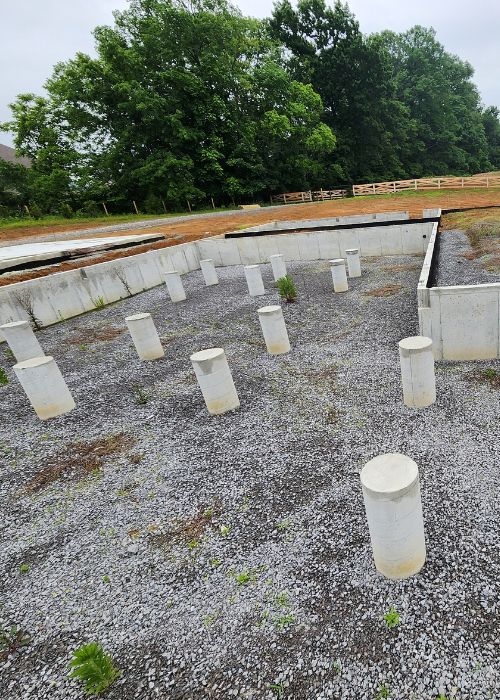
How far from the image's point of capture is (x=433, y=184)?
3328cm

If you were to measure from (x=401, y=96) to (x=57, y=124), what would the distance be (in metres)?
52.6

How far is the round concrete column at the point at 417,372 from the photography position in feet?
16.7

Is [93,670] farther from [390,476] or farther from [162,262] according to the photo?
[162,262]

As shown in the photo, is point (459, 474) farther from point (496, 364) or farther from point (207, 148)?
point (207, 148)

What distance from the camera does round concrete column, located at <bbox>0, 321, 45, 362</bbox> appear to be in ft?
27.0

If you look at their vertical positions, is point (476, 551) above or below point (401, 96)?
below

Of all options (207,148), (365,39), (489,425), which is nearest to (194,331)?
(489,425)

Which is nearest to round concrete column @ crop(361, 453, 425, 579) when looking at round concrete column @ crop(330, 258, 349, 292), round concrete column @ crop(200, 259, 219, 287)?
round concrete column @ crop(330, 258, 349, 292)

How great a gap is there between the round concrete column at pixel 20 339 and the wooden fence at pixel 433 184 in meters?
34.9

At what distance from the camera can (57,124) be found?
3662cm

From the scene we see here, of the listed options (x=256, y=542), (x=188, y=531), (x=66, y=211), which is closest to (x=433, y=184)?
(x=66, y=211)

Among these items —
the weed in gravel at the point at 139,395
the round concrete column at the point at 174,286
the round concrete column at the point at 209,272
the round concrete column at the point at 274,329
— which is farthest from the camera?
the round concrete column at the point at 209,272

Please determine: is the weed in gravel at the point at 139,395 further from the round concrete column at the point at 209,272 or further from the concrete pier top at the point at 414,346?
the round concrete column at the point at 209,272

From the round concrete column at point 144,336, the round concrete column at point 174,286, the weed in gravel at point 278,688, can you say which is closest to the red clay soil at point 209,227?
the round concrete column at point 174,286
